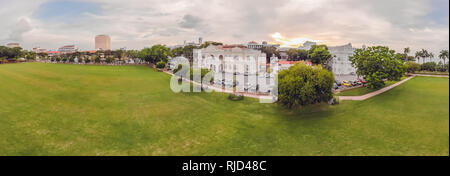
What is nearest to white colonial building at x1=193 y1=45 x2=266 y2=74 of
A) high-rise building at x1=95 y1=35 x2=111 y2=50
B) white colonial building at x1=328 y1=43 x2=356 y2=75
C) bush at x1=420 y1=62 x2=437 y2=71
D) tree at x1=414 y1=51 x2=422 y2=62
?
white colonial building at x1=328 y1=43 x2=356 y2=75

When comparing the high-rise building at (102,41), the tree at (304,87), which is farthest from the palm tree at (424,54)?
the high-rise building at (102,41)

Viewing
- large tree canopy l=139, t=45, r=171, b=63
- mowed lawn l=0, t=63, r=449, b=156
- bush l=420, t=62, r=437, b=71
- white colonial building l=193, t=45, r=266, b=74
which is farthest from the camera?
large tree canopy l=139, t=45, r=171, b=63

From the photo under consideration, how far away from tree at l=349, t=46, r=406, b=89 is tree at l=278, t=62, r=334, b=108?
31.6ft

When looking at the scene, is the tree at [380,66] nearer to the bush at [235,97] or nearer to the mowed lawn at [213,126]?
the mowed lawn at [213,126]

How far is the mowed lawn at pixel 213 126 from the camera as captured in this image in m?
14.1

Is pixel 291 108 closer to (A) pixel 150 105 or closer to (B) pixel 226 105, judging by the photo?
(B) pixel 226 105

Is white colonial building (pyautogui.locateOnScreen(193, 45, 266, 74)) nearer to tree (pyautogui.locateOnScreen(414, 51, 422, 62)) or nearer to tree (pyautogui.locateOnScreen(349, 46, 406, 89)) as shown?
tree (pyautogui.locateOnScreen(349, 46, 406, 89))

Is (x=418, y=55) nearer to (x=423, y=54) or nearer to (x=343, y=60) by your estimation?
(x=423, y=54)

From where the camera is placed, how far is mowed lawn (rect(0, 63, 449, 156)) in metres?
14.1

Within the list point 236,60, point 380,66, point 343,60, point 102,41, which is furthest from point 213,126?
point 102,41

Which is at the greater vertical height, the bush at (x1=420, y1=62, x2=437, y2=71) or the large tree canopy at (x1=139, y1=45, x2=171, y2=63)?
the large tree canopy at (x1=139, y1=45, x2=171, y2=63)

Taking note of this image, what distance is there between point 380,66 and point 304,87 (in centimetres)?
1387
